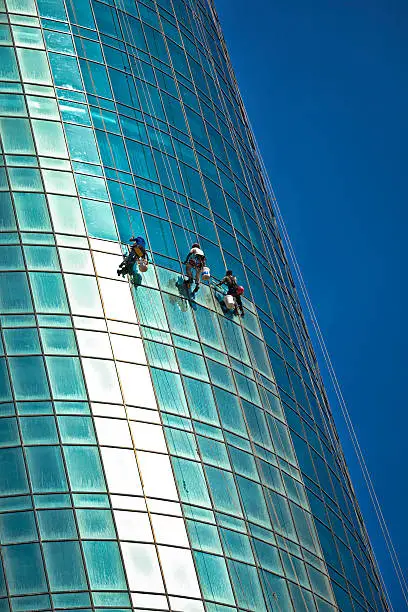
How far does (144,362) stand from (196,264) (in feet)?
20.5

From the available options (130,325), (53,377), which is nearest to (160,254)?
(130,325)

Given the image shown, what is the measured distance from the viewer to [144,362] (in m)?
84.4

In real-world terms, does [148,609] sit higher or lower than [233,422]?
lower

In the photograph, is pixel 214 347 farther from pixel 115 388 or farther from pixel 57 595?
pixel 57 595

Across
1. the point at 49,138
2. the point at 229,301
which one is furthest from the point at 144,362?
the point at 49,138

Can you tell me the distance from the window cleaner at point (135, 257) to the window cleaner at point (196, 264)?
2.29 metres

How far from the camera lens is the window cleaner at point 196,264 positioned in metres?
85.8

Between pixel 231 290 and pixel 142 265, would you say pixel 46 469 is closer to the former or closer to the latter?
pixel 142 265

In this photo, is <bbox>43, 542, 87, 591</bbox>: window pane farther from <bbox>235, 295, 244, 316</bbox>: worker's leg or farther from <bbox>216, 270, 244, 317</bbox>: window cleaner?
<bbox>235, 295, 244, 316</bbox>: worker's leg

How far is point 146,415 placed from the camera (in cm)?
8238

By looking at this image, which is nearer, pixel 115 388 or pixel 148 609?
pixel 148 609

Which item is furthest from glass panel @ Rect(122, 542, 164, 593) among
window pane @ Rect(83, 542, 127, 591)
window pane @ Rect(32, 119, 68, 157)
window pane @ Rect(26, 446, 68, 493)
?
window pane @ Rect(32, 119, 68, 157)

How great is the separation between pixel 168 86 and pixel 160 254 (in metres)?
14.4

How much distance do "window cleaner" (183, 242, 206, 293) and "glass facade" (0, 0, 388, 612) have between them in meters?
0.82
